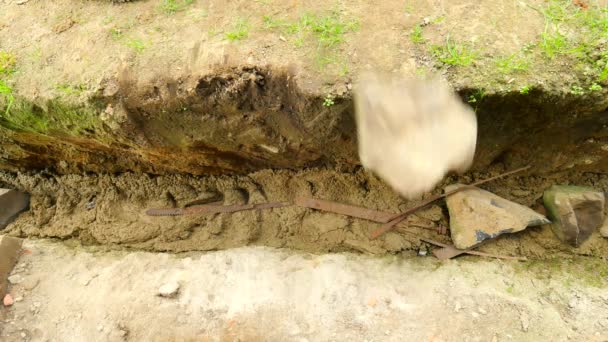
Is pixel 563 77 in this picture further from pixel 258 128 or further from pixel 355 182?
pixel 258 128

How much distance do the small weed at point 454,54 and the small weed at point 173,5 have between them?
1466mm

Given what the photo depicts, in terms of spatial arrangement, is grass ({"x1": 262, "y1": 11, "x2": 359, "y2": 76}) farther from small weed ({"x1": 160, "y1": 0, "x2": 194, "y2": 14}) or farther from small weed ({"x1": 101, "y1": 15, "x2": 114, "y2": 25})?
small weed ({"x1": 101, "y1": 15, "x2": 114, "y2": 25})

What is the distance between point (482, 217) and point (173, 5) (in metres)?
2.15

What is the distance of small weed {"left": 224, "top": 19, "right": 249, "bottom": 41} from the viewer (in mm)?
2414

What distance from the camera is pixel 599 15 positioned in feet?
7.26

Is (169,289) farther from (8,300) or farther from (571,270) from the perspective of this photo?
(571,270)

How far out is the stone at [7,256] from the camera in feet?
9.23

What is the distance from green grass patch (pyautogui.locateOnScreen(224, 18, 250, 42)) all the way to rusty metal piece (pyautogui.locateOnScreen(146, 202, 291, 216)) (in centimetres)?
105

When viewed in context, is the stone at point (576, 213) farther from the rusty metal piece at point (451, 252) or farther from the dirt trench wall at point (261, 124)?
the rusty metal piece at point (451, 252)

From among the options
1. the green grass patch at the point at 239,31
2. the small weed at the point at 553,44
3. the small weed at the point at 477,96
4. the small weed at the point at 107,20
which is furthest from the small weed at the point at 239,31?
the small weed at the point at 553,44

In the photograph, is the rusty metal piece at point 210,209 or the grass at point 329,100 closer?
the grass at point 329,100

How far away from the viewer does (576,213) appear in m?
2.45

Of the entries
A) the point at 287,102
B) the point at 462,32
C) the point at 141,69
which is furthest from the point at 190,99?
the point at 462,32

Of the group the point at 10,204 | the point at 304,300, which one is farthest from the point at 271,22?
the point at 10,204
